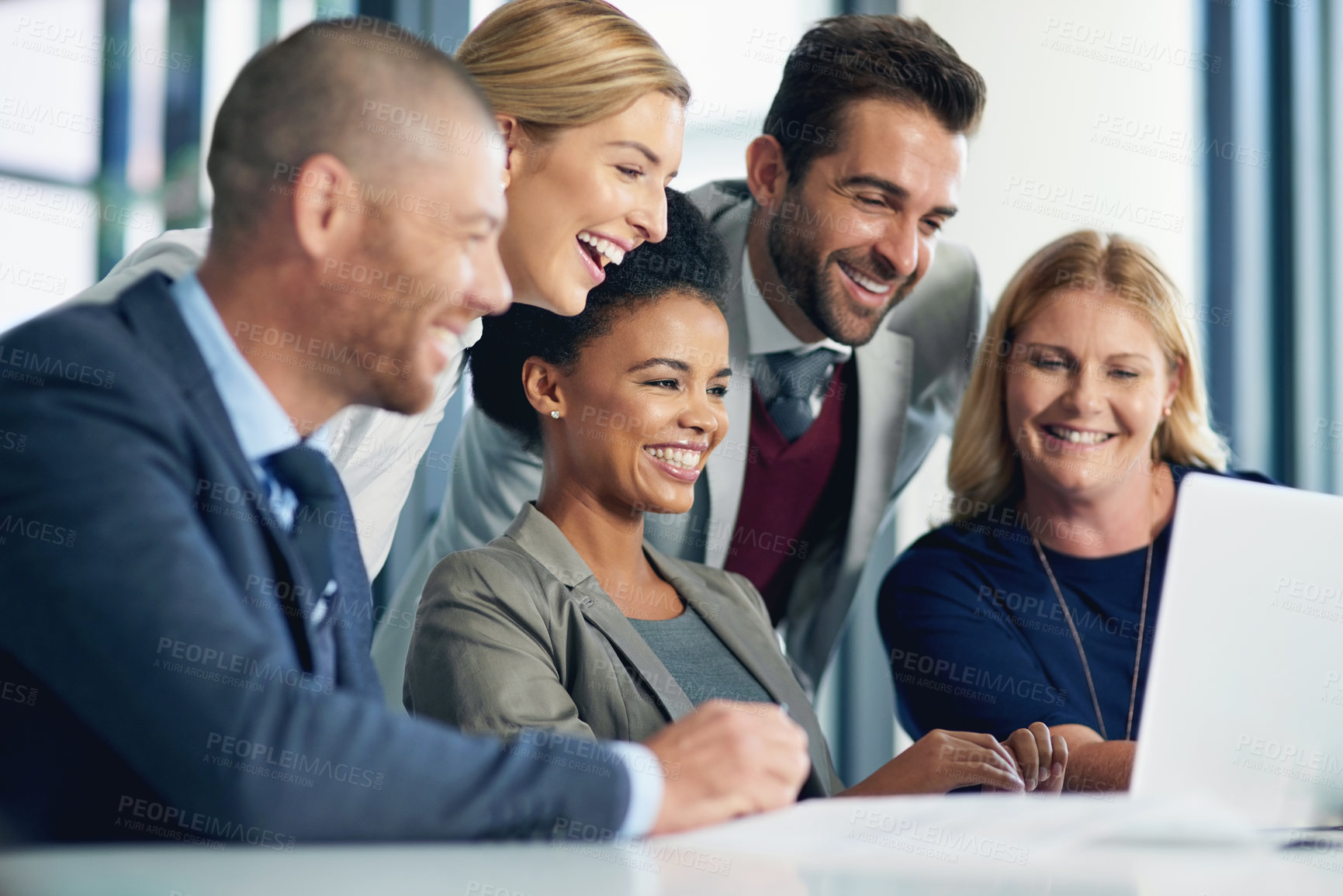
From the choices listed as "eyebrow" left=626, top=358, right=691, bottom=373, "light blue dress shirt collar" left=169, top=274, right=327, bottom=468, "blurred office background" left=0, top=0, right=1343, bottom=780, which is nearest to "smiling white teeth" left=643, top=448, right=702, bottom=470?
"eyebrow" left=626, top=358, right=691, bottom=373

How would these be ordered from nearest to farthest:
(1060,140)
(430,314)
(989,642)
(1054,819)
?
(1054,819) < (430,314) < (989,642) < (1060,140)

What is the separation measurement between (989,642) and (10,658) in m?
1.44

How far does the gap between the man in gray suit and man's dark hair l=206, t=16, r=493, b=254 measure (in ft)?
3.24

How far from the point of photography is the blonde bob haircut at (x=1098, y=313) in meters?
2.02

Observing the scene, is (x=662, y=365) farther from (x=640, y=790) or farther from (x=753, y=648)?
(x=640, y=790)

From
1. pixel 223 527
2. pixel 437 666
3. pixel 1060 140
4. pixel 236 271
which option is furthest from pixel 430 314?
pixel 1060 140

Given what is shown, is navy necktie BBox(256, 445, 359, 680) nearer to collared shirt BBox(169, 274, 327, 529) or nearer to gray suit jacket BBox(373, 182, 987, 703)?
collared shirt BBox(169, 274, 327, 529)

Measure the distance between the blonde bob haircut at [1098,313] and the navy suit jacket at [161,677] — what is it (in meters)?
1.36

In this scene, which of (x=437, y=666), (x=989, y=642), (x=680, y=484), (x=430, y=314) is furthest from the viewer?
(x=989, y=642)

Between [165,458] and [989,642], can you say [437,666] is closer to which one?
[165,458]

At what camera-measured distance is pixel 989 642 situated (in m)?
1.87

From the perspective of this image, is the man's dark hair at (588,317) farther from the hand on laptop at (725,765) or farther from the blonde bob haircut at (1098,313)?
the hand on laptop at (725,765)

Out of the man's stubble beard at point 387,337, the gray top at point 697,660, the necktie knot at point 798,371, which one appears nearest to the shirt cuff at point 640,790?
the man's stubble beard at point 387,337

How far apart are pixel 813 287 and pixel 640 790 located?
54.6 inches
